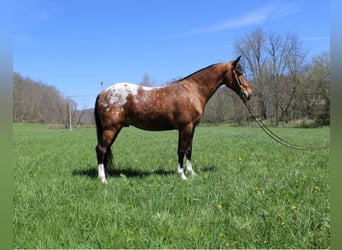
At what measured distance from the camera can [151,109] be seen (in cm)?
623

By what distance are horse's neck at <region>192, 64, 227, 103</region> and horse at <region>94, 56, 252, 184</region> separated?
0.8 inches

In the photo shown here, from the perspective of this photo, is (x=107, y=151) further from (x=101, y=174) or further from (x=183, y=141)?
(x=183, y=141)

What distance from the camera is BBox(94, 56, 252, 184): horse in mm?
6152

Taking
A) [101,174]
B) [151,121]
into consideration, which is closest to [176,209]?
[101,174]

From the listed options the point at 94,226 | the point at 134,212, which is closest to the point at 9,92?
the point at 94,226

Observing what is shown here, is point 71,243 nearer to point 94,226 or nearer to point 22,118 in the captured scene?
point 94,226

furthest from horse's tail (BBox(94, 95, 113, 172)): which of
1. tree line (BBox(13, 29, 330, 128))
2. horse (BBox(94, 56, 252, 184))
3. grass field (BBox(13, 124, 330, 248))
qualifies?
tree line (BBox(13, 29, 330, 128))

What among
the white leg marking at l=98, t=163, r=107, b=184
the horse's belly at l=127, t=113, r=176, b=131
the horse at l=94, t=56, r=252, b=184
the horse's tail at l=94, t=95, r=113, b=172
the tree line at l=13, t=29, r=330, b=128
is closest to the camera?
the white leg marking at l=98, t=163, r=107, b=184

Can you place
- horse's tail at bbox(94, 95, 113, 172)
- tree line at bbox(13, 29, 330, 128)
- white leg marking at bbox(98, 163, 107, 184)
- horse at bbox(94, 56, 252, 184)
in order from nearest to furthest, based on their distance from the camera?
white leg marking at bbox(98, 163, 107, 184) → horse at bbox(94, 56, 252, 184) → horse's tail at bbox(94, 95, 113, 172) → tree line at bbox(13, 29, 330, 128)

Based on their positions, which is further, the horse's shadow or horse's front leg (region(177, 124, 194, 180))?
the horse's shadow

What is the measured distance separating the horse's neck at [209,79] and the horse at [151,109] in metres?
0.02

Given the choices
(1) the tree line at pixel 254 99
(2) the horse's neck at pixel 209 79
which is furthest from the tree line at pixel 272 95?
(2) the horse's neck at pixel 209 79

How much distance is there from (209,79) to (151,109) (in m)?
1.43

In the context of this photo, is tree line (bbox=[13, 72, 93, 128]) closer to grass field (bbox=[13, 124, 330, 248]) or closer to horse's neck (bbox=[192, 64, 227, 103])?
horse's neck (bbox=[192, 64, 227, 103])
